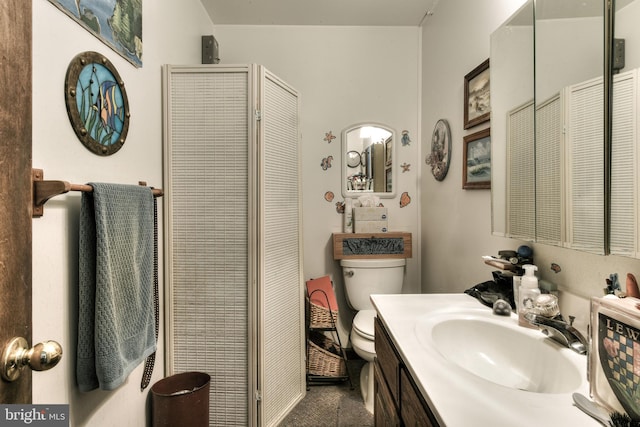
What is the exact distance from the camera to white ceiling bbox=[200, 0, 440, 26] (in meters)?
2.11

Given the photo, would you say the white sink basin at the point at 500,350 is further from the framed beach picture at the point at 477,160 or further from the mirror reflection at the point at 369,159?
the mirror reflection at the point at 369,159

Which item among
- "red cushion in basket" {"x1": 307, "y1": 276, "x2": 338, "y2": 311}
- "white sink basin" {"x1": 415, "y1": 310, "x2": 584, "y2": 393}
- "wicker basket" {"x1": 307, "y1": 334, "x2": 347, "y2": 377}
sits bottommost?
"wicker basket" {"x1": 307, "y1": 334, "x2": 347, "y2": 377}

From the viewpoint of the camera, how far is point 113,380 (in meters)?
1.04

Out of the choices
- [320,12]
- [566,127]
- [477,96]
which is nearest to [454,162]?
[477,96]

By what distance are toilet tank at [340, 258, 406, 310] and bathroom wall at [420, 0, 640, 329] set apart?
0.29m

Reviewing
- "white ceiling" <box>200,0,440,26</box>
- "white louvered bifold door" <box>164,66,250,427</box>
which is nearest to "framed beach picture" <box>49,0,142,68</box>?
"white louvered bifold door" <box>164,66,250,427</box>

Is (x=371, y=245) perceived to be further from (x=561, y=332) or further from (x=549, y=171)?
(x=561, y=332)

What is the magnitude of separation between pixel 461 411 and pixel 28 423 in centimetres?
79

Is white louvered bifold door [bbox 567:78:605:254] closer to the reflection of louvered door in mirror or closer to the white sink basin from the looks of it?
the reflection of louvered door in mirror

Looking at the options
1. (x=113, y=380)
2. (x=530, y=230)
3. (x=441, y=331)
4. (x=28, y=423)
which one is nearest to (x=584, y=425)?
(x=441, y=331)

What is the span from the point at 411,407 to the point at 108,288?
98 centimetres

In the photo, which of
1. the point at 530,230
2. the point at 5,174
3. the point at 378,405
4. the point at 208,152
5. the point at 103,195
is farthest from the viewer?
the point at 208,152

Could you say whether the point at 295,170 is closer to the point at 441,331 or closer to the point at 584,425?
the point at 441,331

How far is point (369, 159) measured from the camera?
7.97ft
